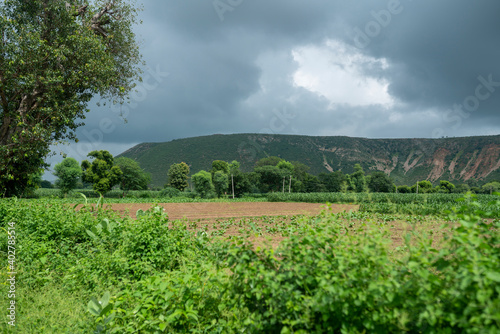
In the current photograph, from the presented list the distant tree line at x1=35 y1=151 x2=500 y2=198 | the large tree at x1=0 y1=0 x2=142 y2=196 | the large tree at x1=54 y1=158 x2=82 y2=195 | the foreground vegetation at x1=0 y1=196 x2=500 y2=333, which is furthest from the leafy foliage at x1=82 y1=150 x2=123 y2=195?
the foreground vegetation at x1=0 y1=196 x2=500 y2=333

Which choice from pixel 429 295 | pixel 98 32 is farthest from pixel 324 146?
pixel 429 295

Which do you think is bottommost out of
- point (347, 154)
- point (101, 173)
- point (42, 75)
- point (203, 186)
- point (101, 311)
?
point (203, 186)

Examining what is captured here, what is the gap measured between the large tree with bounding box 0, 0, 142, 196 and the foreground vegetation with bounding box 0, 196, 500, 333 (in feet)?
19.5

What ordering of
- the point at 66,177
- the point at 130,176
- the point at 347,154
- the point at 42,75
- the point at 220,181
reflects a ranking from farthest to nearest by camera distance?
the point at 347,154, the point at 220,181, the point at 130,176, the point at 66,177, the point at 42,75

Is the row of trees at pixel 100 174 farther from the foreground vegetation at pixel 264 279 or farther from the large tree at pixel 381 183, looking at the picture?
the large tree at pixel 381 183

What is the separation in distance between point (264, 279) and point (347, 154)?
162359 mm

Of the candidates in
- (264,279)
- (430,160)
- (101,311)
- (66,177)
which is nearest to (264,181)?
(66,177)

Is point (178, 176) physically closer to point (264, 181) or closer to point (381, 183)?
point (264, 181)

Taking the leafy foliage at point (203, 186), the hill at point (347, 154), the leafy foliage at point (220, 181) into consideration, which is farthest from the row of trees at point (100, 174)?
the hill at point (347, 154)

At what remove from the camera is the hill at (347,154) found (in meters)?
123

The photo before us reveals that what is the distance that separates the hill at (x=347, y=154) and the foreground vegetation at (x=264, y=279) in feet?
382

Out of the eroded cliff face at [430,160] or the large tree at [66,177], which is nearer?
the large tree at [66,177]

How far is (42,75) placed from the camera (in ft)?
36.5

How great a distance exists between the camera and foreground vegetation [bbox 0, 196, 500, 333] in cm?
183
